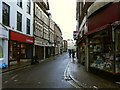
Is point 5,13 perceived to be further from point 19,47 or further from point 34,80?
point 34,80

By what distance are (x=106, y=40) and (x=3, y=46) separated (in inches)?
512

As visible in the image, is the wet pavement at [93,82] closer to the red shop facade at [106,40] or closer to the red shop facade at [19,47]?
the red shop facade at [106,40]

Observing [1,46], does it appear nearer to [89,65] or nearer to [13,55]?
[13,55]

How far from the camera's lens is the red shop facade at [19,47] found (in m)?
29.3

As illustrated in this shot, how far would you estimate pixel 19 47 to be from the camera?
3400 cm

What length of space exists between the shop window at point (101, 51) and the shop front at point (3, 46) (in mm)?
8672

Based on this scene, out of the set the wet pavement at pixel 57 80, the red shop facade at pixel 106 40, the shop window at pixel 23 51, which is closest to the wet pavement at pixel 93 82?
the wet pavement at pixel 57 80

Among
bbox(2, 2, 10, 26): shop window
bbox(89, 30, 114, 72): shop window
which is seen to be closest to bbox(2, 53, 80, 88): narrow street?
bbox(89, 30, 114, 72): shop window

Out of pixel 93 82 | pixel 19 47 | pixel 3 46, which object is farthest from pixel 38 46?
pixel 93 82

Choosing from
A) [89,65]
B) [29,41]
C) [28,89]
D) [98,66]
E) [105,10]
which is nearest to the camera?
[28,89]

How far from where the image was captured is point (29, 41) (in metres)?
38.0

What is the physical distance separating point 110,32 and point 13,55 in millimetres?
18707

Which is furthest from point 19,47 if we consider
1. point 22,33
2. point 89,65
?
point 89,65

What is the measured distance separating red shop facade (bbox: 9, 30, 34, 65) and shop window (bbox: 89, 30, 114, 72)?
10824mm
